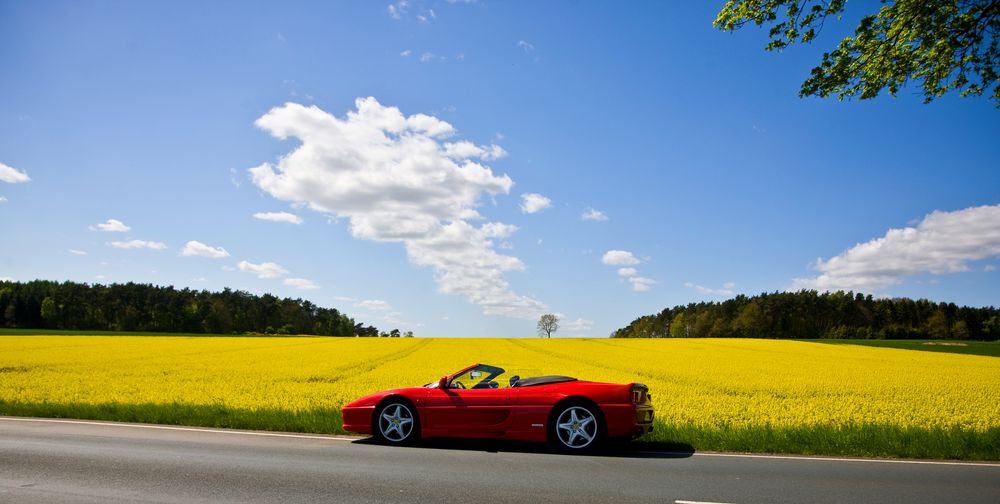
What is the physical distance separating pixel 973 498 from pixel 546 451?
4.69 metres

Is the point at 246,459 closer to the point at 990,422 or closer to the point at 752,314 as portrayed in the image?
the point at 990,422

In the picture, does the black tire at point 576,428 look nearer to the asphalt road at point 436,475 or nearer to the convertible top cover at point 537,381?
the asphalt road at point 436,475

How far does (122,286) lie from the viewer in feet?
369

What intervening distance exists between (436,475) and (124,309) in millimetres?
123503

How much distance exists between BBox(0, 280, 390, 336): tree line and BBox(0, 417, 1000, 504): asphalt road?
109774 mm

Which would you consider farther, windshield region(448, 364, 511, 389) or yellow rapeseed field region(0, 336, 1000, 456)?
yellow rapeseed field region(0, 336, 1000, 456)

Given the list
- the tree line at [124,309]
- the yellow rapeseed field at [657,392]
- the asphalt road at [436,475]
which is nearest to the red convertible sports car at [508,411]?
the asphalt road at [436,475]

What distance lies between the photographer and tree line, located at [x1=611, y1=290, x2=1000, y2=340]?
356ft

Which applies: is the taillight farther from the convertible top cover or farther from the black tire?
the convertible top cover

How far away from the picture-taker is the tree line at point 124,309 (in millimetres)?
104000

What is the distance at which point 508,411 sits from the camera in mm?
8469

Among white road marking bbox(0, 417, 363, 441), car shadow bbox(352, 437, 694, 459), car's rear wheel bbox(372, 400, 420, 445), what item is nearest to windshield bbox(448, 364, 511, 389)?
car's rear wheel bbox(372, 400, 420, 445)

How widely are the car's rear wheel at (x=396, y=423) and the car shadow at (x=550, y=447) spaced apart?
199mm

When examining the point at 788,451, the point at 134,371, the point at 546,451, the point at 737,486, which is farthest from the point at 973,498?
the point at 134,371
